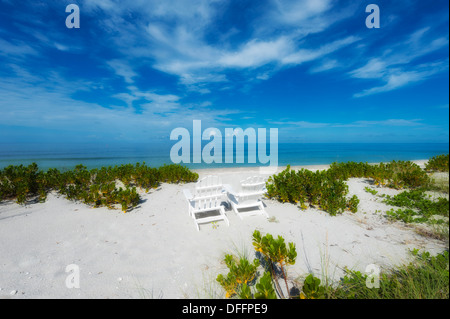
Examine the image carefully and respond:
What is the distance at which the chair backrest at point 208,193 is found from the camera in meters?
5.23

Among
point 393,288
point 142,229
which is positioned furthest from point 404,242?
point 142,229

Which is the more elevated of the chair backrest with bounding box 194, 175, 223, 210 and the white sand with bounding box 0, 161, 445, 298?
the chair backrest with bounding box 194, 175, 223, 210

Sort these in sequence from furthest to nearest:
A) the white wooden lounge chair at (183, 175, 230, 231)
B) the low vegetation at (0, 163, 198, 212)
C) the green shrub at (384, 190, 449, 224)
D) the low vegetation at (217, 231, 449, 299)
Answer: the low vegetation at (0, 163, 198, 212), the white wooden lounge chair at (183, 175, 230, 231), the green shrub at (384, 190, 449, 224), the low vegetation at (217, 231, 449, 299)

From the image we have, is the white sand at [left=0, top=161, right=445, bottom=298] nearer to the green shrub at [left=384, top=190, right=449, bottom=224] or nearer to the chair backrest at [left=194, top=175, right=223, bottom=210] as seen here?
the green shrub at [left=384, top=190, right=449, bottom=224]

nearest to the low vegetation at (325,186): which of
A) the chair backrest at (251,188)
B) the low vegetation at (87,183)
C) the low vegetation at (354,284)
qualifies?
the chair backrest at (251,188)

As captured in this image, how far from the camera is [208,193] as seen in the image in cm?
544

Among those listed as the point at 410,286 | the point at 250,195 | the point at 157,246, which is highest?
the point at 250,195

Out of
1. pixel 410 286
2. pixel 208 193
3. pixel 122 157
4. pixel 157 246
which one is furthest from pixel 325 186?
pixel 122 157

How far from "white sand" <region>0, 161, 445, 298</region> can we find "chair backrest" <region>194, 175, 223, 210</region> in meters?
0.59

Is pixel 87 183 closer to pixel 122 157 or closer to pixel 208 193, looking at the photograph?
pixel 208 193

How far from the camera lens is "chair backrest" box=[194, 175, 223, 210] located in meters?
5.23

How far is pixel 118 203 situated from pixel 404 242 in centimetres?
774

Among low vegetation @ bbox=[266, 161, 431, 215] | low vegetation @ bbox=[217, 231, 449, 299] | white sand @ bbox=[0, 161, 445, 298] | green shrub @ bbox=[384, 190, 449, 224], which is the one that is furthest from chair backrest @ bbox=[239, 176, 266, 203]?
green shrub @ bbox=[384, 190, 449, 224]

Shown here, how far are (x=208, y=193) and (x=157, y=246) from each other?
1897mm
